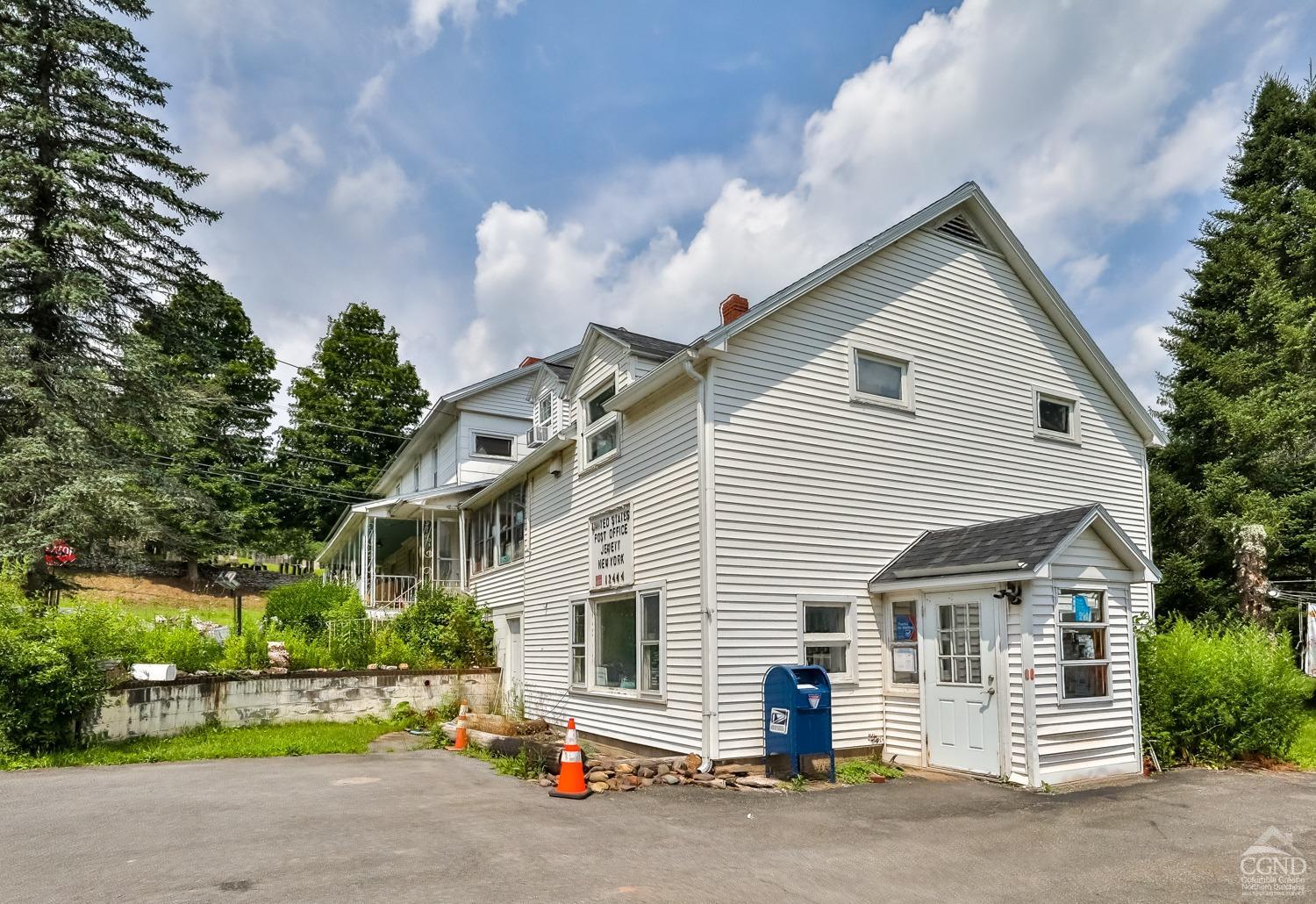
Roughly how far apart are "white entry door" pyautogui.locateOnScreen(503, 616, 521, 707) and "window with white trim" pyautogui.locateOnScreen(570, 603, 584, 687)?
326cm

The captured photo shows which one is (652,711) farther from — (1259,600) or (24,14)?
(24,14)

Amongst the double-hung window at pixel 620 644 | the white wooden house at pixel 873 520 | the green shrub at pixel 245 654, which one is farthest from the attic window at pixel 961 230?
the green shrub at pixel 245 654

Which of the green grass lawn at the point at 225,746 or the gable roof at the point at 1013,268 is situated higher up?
the gable roof at the point at 1013,268

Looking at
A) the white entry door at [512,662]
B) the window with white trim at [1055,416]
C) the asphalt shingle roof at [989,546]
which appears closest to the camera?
the asphalt shingle roof at [989,546]

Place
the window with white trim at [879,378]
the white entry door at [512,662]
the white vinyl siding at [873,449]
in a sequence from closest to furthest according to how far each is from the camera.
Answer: the white vinyl siding at [873,449] → the window with white trim at [879,378] → the white entry door at [512,662]

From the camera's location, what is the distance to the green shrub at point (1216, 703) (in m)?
11.4

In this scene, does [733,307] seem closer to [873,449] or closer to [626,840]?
[873,449]

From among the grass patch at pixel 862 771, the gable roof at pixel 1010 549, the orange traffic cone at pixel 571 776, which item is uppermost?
the gable roof at pixel 1010 549

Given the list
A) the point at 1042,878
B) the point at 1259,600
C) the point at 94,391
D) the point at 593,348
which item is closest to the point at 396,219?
the point at 593,348

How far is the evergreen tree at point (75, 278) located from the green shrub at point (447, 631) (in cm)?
593

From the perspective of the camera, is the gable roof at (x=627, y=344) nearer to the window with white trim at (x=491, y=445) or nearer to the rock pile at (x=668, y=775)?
the rock pile at (x=668, y=775)

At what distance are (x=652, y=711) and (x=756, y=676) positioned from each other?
181 centimetres

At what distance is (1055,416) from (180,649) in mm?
16025

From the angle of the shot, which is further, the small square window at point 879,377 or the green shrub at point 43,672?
the small square window at point 879,377
